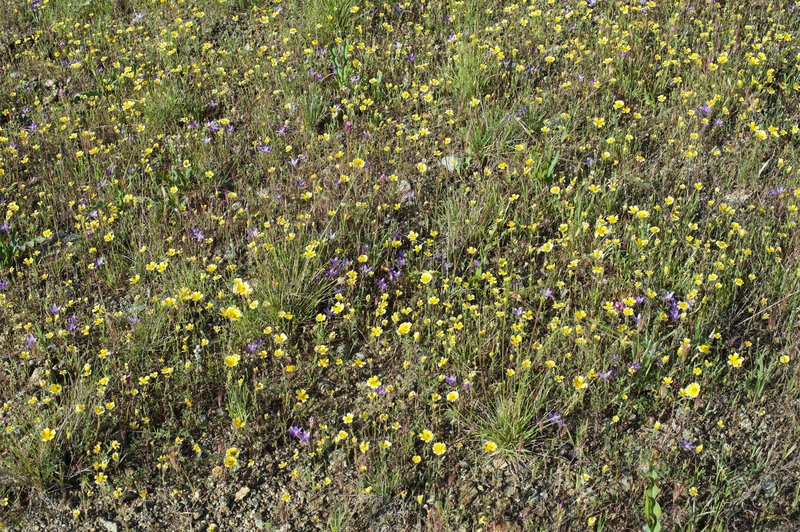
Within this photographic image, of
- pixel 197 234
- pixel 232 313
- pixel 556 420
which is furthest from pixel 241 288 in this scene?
pixel 556 420

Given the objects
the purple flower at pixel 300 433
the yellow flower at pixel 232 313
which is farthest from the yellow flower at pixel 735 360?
the yellow flower at pixel 232 313

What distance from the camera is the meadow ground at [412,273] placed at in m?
3.52

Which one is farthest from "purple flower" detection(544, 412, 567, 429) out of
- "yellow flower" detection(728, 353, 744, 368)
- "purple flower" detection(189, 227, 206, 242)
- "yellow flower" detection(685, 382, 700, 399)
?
"purple flower" detection(189, 227, 206, 242)

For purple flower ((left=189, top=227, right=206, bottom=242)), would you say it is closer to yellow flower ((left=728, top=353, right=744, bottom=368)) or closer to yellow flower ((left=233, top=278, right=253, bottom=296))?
yellow flower ((left=233, top=278, right=253, bottom=296))

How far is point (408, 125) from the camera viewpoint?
5.62 metres

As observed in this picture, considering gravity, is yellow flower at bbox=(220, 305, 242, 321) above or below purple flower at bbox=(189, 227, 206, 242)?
below

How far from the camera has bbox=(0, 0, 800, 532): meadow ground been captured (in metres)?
3.52

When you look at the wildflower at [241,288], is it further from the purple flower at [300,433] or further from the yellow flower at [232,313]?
the purple flower at [300,433]

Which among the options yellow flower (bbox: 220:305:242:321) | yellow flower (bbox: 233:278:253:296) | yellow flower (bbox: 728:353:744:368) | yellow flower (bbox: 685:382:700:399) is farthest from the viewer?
yellow flower (bbox: 233:278:253:296)

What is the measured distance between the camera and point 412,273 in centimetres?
438

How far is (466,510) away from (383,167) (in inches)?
105

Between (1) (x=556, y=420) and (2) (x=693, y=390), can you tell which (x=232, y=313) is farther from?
(2) (x=693, y=390)

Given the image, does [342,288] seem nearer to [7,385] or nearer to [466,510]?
[466,510]

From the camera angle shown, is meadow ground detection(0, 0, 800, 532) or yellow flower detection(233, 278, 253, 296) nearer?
meadow ground detection(0, 0, 800, 532)
